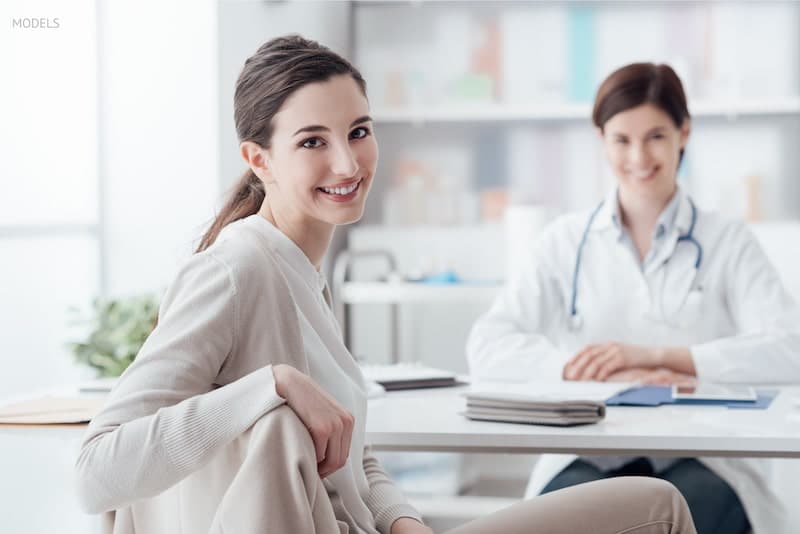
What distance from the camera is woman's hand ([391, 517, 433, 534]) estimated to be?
1.47 m

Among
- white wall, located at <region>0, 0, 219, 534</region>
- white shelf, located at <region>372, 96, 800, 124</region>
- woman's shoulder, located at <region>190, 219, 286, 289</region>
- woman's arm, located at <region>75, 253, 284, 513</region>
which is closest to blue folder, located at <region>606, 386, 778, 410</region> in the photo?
woman's shoulder, located at <region>190, 219, 286, 289</region>

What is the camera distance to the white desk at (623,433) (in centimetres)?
167

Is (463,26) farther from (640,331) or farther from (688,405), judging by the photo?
(688,405)

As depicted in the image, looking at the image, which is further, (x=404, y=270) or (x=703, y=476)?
(x=404, y=270)

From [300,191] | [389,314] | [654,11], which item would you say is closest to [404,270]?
[389,314]

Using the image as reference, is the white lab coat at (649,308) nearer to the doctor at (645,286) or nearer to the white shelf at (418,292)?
the doctor at (645,286)

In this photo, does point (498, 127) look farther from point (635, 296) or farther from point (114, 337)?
point (114, 337)

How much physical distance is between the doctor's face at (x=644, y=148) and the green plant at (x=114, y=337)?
122 centimetres

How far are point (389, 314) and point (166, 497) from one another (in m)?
3.36

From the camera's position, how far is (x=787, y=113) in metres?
4.59

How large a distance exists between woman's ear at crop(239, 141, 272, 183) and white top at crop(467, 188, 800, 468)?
39.2 inches

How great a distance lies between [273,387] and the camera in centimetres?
119

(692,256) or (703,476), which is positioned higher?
(692,256)

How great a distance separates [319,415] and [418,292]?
3051 mm
